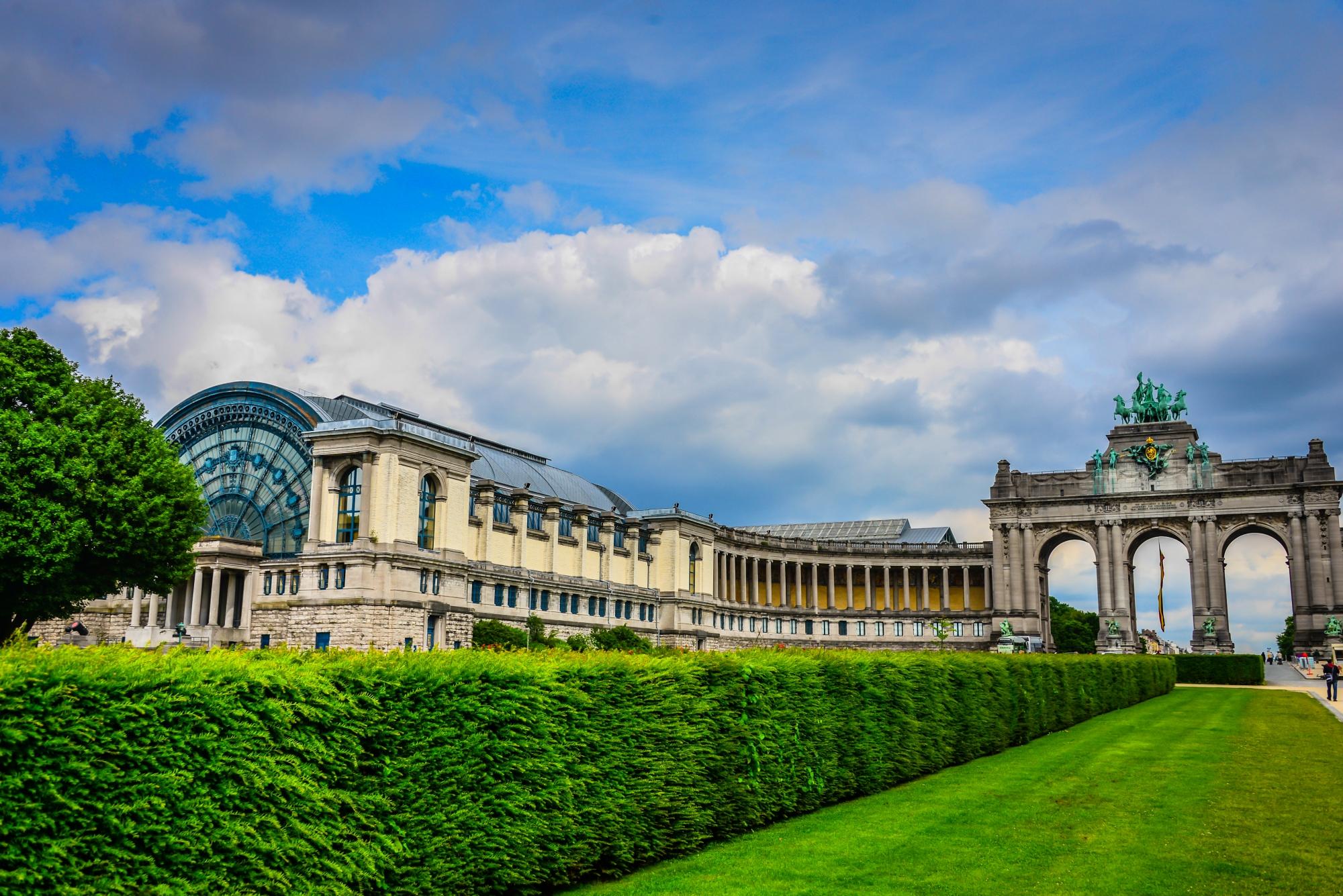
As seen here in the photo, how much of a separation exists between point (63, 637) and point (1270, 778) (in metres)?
79.1

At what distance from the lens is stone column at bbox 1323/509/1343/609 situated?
120000 mm

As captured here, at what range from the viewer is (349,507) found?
255 feet

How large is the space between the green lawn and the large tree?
144 feet

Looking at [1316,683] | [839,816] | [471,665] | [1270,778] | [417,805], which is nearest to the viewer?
[417,805]

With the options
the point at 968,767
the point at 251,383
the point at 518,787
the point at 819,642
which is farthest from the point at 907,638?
the point at 518,787

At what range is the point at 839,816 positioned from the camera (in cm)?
2367

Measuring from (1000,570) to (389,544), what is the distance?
88.4m

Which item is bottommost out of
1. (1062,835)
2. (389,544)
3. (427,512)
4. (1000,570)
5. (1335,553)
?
(1062,835)

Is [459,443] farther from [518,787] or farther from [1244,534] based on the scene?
[1244,534]

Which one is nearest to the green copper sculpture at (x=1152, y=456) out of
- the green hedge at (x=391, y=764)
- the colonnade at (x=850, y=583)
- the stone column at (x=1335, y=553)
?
the stone column at (x=1335, y=553)

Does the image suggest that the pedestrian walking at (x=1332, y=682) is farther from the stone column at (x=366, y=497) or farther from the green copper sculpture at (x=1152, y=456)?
the green copper sculpture at (x=1152, y=456)

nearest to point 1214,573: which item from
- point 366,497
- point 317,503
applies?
point 366,497

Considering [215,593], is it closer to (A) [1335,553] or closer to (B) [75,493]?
(B) [75,493]

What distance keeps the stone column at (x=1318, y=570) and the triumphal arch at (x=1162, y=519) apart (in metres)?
0.10
